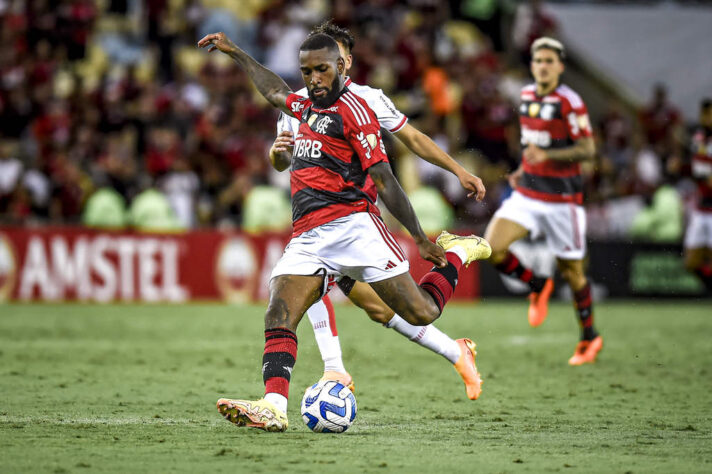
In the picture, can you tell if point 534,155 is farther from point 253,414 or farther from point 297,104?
point 253,414

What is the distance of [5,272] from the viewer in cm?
1614

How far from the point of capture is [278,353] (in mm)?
6258

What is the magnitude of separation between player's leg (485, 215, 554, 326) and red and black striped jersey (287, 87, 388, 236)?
3.37m

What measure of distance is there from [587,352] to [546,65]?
8.69ft

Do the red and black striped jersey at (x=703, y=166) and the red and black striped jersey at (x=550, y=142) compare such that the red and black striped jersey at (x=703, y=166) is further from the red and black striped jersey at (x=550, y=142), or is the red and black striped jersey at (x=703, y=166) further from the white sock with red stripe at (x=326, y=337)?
the white sock with red stripe at (x=326, y=337)

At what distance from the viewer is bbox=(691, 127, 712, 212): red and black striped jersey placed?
39.6ft

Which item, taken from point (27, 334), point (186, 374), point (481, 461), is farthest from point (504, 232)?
point (27, 334)

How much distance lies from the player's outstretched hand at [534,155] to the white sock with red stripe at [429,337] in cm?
306

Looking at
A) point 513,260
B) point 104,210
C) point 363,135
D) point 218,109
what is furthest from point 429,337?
point 218,109

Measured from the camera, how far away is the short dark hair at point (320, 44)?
6337mm

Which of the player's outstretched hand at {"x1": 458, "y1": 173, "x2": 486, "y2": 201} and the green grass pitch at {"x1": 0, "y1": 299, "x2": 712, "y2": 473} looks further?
the player's outstretched hand at {"x1": 458, "y1": 173, "x2": 486, "y2": 201}

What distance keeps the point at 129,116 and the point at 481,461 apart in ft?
46.3

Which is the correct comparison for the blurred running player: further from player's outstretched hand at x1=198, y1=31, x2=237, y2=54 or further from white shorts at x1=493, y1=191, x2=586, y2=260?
player's outstretched hand at x1=198, y1=31, x2=237, y2=54

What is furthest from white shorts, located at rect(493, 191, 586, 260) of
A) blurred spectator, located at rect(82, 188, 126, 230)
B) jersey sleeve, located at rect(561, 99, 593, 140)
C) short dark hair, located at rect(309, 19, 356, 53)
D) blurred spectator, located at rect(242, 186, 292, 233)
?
blurred spectator, located at rect(82, 188, 126, 230)
